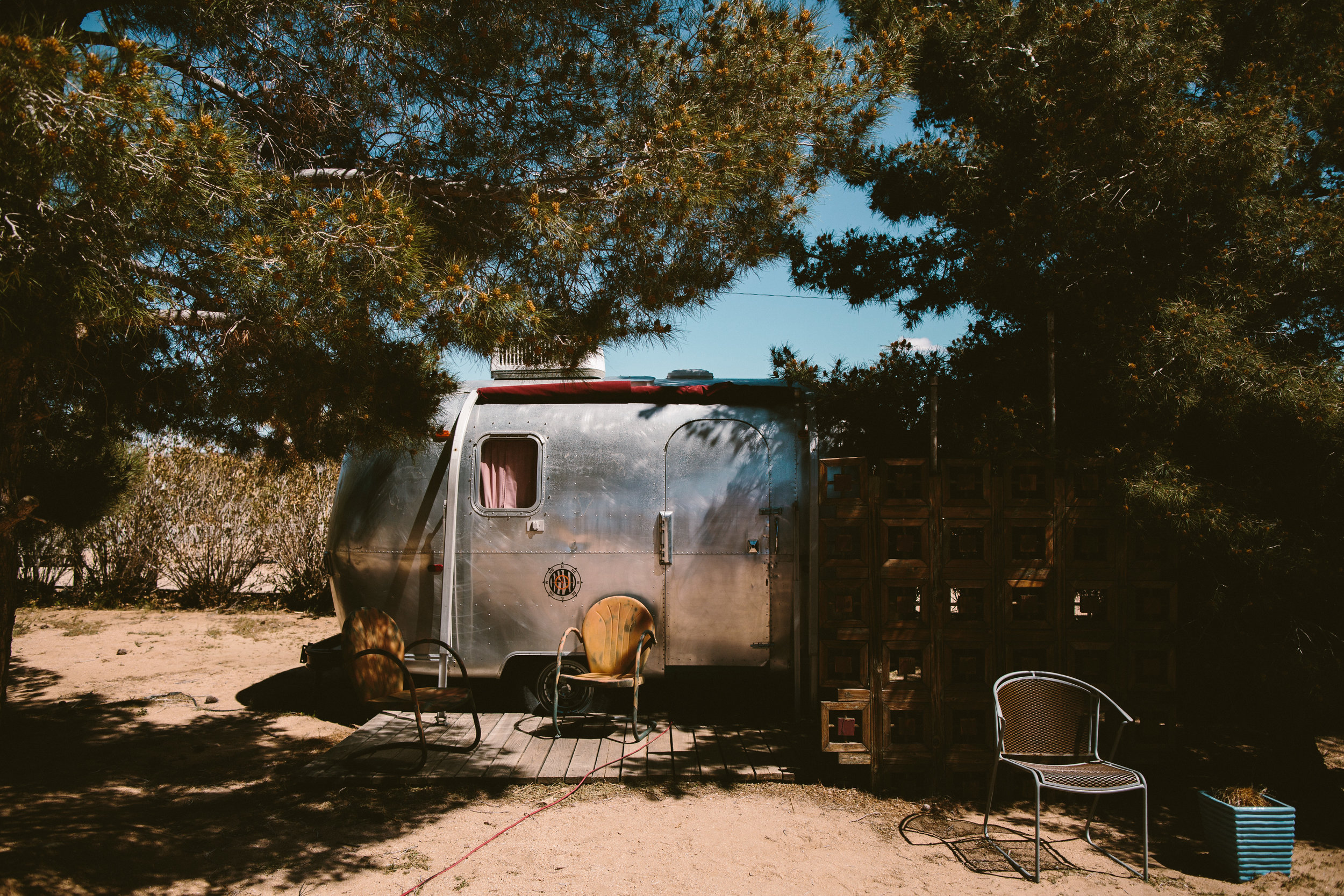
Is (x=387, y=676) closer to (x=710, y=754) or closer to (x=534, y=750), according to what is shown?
(x=534, y=750)

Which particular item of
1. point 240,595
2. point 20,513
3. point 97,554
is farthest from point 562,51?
point 97,554

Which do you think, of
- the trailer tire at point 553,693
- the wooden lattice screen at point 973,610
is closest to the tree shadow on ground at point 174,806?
the trailer tire at point 553,693

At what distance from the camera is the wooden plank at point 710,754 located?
5027mm

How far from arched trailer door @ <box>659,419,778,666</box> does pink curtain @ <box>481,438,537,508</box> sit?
1.15 meters

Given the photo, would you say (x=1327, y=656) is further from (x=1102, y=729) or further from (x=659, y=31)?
(x=659, y=31)

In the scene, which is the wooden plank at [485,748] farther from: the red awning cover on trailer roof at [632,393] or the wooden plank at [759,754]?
the red awning cover on trailer roof at [632,393]

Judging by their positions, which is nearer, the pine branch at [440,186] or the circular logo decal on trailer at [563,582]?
the pine branch at [440,186]

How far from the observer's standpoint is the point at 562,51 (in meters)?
4.45

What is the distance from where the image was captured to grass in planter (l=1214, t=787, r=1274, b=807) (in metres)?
3.79

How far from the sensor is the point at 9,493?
488 cm

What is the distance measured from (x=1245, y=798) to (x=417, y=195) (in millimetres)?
5344

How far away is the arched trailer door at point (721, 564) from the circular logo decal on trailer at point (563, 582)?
0.70 meters

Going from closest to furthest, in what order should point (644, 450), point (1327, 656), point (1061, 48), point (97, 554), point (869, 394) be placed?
point (1327, 656) → point (1061, 48) → point (869, 394) → point (644, 450) → point (97, 554)

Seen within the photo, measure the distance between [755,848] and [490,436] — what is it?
3661 millimetres
